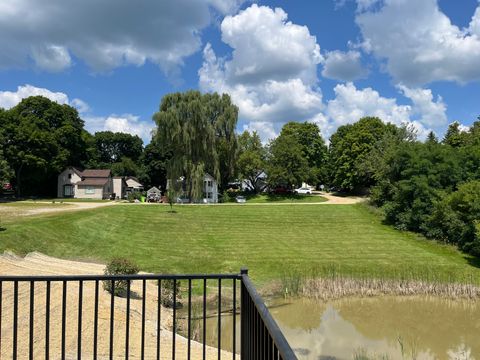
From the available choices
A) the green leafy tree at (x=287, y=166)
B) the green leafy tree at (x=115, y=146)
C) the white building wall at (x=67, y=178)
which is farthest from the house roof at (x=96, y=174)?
the green leafy tree at (x=287, y=166)

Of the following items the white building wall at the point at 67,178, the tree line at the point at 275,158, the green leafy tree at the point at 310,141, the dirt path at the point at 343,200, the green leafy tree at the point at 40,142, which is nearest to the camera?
the tree line at the point at 275,158

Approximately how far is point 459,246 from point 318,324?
13761 millimetres

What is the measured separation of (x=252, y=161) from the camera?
156ft

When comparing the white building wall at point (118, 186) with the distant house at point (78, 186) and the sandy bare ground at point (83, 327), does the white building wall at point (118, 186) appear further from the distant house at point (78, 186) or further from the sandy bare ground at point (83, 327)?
the sandy bare ground at point (83, 327)

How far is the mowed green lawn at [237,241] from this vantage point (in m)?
17.8

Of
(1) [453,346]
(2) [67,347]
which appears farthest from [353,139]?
(2) [67,347]

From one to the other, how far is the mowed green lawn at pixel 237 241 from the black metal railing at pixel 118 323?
657cm

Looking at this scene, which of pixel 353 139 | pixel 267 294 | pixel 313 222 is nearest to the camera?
pixel 267 294

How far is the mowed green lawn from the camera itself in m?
17.8

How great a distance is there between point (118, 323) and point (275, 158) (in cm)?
3790

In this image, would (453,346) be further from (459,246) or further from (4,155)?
(4,155)

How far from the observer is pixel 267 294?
47.5 feet

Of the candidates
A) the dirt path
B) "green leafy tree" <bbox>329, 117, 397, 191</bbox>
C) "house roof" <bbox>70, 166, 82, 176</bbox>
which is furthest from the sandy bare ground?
"green leafy tree" <bbox>329, 117, 397, 191</bbox>

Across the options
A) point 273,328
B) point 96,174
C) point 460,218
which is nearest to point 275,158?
point 96,174
